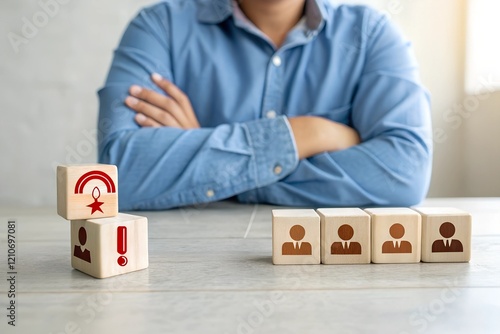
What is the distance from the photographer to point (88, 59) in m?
2.91

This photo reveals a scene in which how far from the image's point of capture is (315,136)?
1.35m

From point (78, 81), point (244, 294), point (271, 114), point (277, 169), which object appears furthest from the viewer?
point (78, 81)

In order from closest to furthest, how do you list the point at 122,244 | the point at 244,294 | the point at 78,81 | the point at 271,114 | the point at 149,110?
the point at 244,294
the point at 122,244
the point at 149,110
the point at 271,114
the point at 78,81

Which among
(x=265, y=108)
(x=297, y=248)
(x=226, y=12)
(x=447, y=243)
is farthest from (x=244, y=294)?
(x=226, y=12)

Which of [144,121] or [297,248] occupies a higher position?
[144,121]

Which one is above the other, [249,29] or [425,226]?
[249,29]

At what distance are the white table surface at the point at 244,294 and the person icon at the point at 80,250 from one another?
0.03 m

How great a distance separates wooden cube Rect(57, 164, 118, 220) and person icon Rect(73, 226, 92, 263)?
0.02m

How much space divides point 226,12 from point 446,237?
1021 mm

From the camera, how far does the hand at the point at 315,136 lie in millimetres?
1348

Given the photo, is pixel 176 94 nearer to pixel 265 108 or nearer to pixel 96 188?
pixel 265 108

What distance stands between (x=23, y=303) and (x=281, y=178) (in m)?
0.82

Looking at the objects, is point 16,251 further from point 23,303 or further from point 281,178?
point 281,178

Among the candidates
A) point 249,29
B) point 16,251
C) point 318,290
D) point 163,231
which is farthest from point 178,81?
point 318,290
